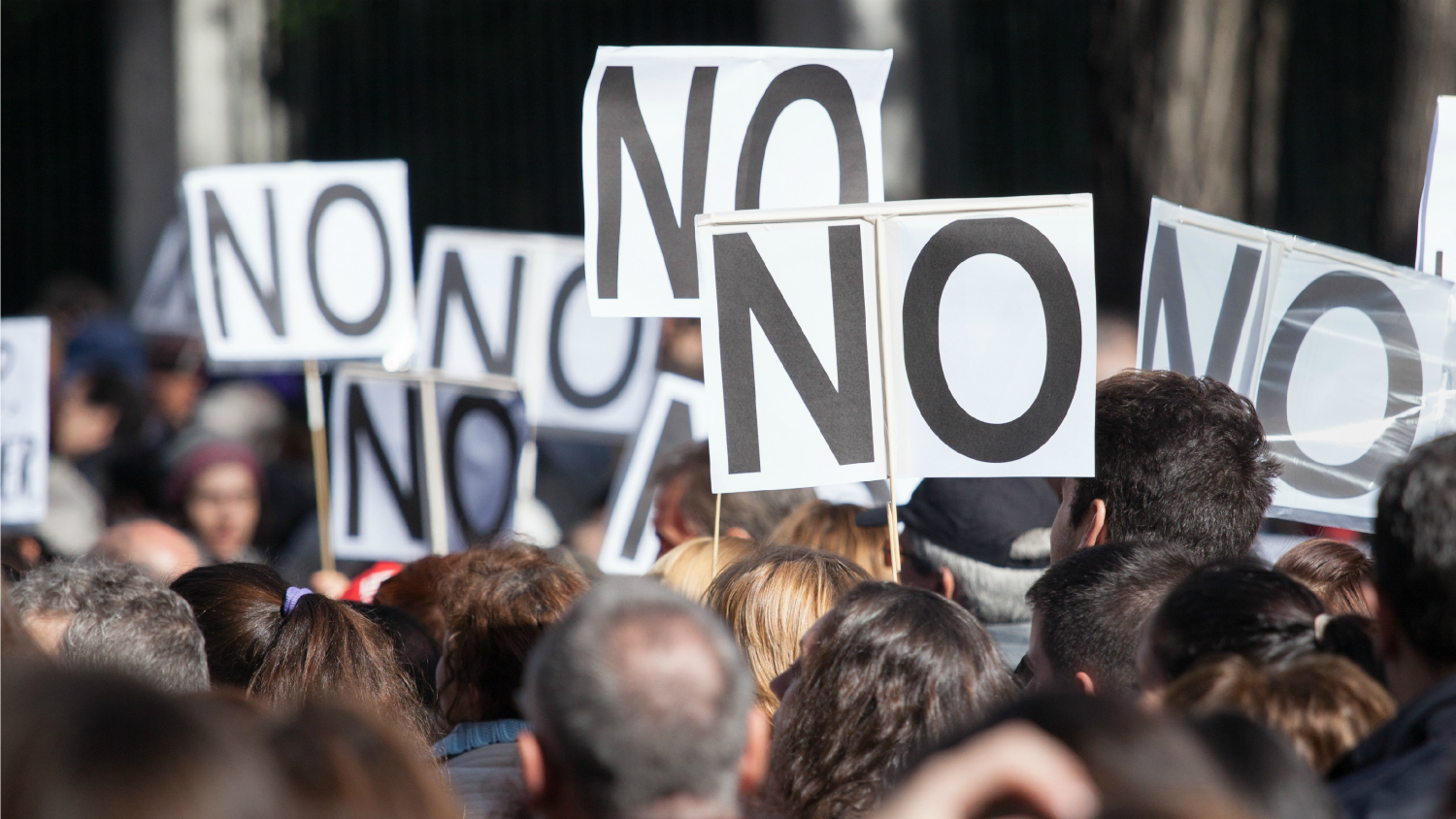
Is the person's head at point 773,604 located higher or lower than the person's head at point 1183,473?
lower

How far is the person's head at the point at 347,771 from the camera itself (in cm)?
127

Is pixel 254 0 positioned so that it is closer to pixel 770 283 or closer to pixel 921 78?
pixel 921 78

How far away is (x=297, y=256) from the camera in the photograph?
5.36m

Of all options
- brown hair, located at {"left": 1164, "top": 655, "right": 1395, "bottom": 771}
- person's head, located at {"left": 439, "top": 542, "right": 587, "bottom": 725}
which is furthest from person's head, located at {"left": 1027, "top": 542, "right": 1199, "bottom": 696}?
person's head, located at {"left": 439, "top": 542, "right": 587, "bottom": 725}

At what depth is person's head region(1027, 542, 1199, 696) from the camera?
2383mm

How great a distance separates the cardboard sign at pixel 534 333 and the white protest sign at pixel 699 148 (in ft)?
7.45

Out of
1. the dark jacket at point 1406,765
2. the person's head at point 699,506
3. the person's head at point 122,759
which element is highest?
the person's head at point 122,759

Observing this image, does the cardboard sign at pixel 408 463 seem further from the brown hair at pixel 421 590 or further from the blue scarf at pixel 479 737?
the blue scarf at pixel 479 737

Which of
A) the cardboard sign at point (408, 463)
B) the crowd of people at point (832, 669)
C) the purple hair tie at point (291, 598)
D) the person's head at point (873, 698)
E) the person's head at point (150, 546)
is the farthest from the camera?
the cardboard sign at point (408, 463)

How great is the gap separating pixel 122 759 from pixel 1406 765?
4.20ft

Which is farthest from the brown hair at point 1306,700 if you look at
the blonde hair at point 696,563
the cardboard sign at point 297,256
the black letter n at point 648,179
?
the cardboard sign at point 297,256

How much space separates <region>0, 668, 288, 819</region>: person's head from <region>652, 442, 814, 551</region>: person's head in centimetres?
282

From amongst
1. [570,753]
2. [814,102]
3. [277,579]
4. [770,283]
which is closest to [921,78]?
[814,102]

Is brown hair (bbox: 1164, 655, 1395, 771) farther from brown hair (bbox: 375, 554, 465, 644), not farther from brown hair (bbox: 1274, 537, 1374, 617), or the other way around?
brown hair (bbox: 375, 554, 465, 644)
